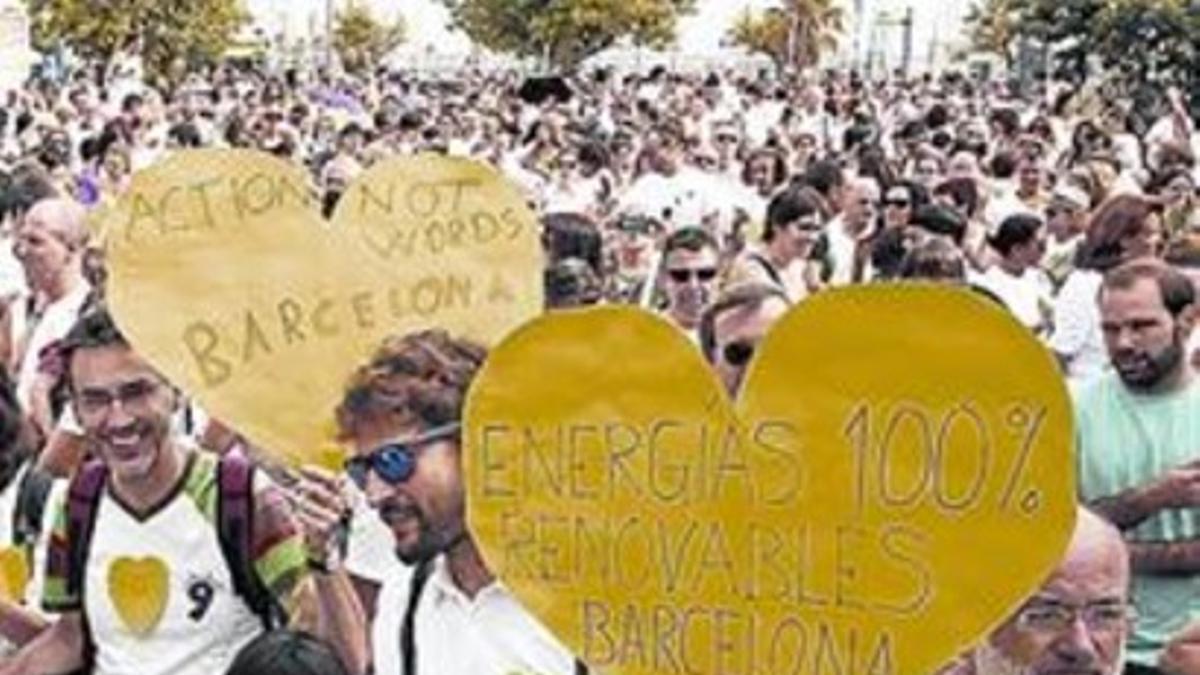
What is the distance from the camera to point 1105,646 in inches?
126

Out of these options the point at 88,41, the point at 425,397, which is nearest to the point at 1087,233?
the point at 425,397

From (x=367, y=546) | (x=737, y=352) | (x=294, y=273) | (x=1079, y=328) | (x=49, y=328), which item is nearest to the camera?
(x=367, y=546)

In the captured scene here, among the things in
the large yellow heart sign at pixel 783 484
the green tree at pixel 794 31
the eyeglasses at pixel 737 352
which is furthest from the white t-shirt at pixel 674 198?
the green tree at pixel 794 31

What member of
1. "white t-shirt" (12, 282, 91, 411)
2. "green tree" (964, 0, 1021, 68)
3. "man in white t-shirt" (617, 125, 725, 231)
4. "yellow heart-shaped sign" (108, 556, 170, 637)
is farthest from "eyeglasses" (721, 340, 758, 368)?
"green tree" (964, 0, 1021, 68)

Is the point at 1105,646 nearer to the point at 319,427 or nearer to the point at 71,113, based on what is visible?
the point at 319,427

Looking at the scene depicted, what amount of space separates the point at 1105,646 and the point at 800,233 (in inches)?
193

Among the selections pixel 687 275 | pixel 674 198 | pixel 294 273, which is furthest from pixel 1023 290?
pixel 674 198

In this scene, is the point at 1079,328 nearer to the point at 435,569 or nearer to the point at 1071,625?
the point at 435,569

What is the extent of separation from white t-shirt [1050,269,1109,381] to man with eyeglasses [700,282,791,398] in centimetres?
171

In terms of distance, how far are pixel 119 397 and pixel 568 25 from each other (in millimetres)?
51973

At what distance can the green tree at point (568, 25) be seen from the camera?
5528cm

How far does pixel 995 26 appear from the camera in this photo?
2323 inches

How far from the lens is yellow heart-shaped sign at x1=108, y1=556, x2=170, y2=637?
4004 mm

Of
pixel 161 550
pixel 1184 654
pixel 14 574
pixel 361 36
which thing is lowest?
pixel 361 36
